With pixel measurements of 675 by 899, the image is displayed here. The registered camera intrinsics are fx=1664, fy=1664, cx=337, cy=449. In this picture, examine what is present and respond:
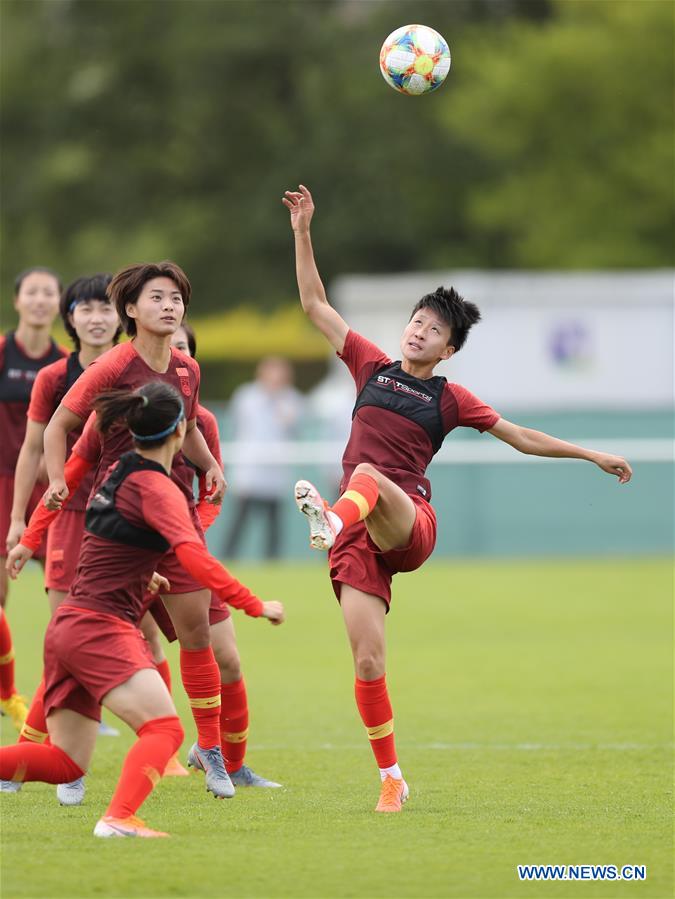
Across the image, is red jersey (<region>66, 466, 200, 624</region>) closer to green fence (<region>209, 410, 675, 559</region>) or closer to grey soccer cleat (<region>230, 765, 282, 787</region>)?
grey soccer cleat (<region>230, 765, 282, 787</region>)

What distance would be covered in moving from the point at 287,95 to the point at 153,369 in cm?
3896

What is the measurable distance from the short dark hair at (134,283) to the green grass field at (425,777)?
2104 millimetres

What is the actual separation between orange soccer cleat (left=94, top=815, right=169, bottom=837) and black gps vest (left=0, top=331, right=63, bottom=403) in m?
3.73

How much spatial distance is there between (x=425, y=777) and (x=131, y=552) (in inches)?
96.0

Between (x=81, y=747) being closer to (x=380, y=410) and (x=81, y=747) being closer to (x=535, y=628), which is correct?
(x=380, y=410)

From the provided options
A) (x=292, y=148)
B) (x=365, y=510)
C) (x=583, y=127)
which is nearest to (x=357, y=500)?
(x=365, y=510)

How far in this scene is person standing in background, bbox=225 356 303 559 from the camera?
65.4 feet

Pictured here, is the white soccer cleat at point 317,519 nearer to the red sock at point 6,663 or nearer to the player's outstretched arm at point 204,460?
the player's outstretched arm at point 204,460

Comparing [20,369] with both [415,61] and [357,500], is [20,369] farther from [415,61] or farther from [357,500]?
[357,500]

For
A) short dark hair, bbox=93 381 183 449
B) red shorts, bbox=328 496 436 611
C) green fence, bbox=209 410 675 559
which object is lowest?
green fence, bbox=209 410 675 559

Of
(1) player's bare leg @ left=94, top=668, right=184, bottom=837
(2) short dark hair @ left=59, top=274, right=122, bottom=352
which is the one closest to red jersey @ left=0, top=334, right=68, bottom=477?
(2) short dark hair @ left=59, top=274, right=122, bottom=352

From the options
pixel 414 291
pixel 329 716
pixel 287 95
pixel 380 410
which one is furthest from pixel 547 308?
pixel 287 95

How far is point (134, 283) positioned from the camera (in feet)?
23.3

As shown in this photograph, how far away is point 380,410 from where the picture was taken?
24.3ft
